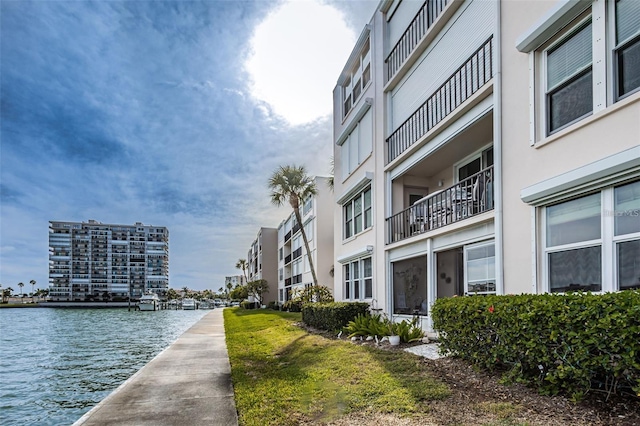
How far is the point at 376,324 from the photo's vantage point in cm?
1230

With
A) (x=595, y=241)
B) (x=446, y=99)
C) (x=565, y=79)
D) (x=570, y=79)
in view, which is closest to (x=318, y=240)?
(x=446, y=99)

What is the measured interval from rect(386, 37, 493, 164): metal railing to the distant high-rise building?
11702 centimetres

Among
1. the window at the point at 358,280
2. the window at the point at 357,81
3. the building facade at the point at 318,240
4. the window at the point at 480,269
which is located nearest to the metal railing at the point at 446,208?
the window at the point at 480,269

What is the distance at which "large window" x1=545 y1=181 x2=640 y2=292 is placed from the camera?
603 cm

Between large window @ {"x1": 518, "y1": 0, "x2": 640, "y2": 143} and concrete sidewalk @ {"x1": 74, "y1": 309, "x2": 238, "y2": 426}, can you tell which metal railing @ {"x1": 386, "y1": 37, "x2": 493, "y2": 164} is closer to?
large window @ {"x1": 518, "y1": 0, "x2": 640, "y2": 143}

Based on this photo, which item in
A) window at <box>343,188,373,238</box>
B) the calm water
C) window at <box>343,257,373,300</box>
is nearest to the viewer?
the calm water

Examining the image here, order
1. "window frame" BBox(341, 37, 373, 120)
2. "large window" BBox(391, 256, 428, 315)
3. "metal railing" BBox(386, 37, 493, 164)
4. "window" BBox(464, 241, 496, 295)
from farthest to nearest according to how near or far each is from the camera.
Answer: "window frame" BBox(341, 37, 373, 120)
"large window" BBox(391, 256, 428, 315)
"metal railing" BBox(386, 37, 493, 164)
"window" BBox(464, 241, 496, 295)

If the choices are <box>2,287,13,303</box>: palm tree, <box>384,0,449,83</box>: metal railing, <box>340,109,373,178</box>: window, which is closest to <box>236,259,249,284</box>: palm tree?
<box>2,287,13,303</box>: palm tree

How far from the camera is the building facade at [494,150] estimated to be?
6363 mm

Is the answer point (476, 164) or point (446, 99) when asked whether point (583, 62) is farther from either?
point (476, 164)

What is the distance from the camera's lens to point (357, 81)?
19.0 metres

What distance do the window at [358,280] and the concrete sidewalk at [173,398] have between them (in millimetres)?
6478

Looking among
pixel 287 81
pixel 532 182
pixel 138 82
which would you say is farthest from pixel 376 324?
pixel 138 82

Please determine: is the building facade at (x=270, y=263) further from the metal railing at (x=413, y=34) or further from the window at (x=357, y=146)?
the metal railing at (x=413, y=34)
